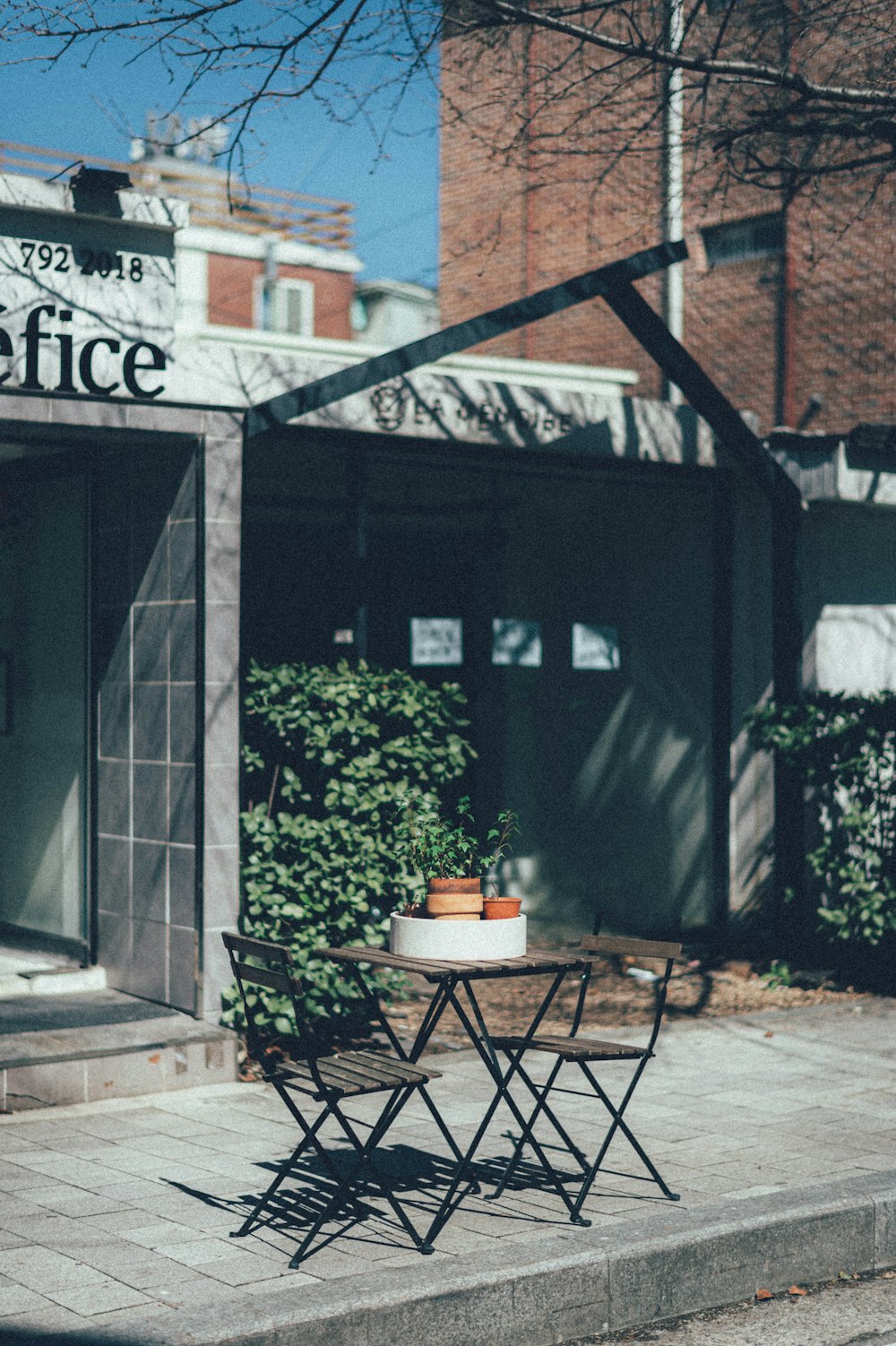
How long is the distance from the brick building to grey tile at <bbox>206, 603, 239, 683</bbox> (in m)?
9.10

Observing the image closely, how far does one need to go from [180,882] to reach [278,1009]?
78 centimetres

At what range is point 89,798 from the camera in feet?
27.3

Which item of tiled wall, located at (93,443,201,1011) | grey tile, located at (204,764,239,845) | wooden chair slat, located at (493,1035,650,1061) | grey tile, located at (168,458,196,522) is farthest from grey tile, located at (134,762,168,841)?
wooden chair slat, located at (493,1035,650,1061)

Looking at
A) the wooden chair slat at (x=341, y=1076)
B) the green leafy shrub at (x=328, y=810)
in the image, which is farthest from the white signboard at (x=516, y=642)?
the wooden chair slat at (x=341, y=1076)

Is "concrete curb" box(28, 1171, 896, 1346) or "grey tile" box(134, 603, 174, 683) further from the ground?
"grey tile" box(134, 603, 174, 683)

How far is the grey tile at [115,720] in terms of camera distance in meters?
8.07

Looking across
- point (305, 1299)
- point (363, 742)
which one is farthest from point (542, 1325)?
point (363, 742)

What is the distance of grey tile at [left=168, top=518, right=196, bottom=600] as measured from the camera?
761 centimetres

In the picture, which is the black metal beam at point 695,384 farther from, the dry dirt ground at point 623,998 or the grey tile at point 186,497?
the dry dirt ground at point 623,998

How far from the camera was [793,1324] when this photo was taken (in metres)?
4.70

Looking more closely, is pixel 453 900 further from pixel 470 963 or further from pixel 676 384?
pixel 676 384

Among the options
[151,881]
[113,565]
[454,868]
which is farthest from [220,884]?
[454,868]

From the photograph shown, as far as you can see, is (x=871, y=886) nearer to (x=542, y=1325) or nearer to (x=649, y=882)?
(x=649, y=882)

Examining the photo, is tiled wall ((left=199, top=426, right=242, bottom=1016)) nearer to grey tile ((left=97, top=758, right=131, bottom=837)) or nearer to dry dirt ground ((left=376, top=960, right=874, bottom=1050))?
grey tile ((left=97, top=758, right=131, bottom=837))
